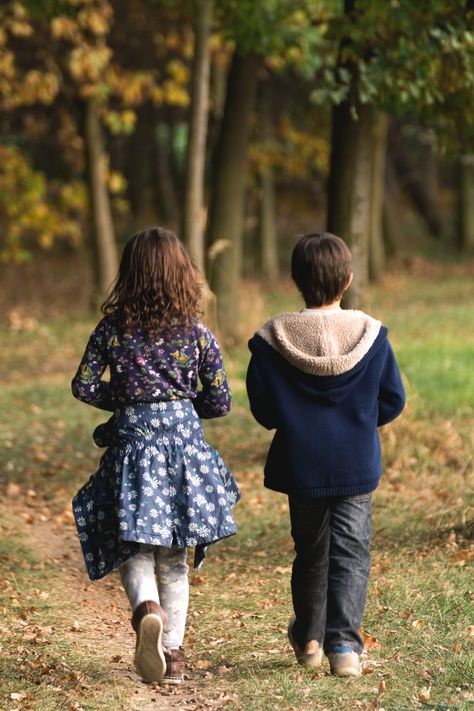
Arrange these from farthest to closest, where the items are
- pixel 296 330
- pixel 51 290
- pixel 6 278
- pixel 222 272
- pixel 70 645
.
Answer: pixel 6 278 < pixel 51 290 < pixel 222 272 < pixel 70 645 < pixel 296 330

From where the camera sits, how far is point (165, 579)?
15.3 feet

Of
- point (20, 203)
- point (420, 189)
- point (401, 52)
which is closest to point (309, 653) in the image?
point (401, 52)

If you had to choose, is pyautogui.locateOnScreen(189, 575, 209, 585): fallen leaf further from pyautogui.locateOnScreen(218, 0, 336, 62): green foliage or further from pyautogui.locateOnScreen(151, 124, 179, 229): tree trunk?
pyautogui.locateOnScreen(151, 124, 179, 229): tree trunk

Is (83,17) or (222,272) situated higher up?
(83,17)

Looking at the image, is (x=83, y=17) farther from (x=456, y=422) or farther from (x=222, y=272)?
(x=456, y=422)

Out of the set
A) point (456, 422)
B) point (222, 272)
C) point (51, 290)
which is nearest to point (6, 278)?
point (51, 290)

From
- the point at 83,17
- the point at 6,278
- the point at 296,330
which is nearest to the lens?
the point at 296,330

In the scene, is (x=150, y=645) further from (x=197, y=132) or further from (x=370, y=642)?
(x=197, y=132)

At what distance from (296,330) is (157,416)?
668 millimetres

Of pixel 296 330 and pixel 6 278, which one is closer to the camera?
pixel 296 330

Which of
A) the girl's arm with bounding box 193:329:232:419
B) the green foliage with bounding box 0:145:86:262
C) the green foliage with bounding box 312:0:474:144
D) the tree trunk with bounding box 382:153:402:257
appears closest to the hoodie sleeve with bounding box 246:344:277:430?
the girl's arm with bounding box 193:329:232:419

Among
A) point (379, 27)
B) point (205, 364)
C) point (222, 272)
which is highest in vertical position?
point (379, 27)

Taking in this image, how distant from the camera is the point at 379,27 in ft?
26.1

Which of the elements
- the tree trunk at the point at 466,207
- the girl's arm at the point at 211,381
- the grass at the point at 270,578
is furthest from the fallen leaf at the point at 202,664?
the tree trunk at the point at 466,207
